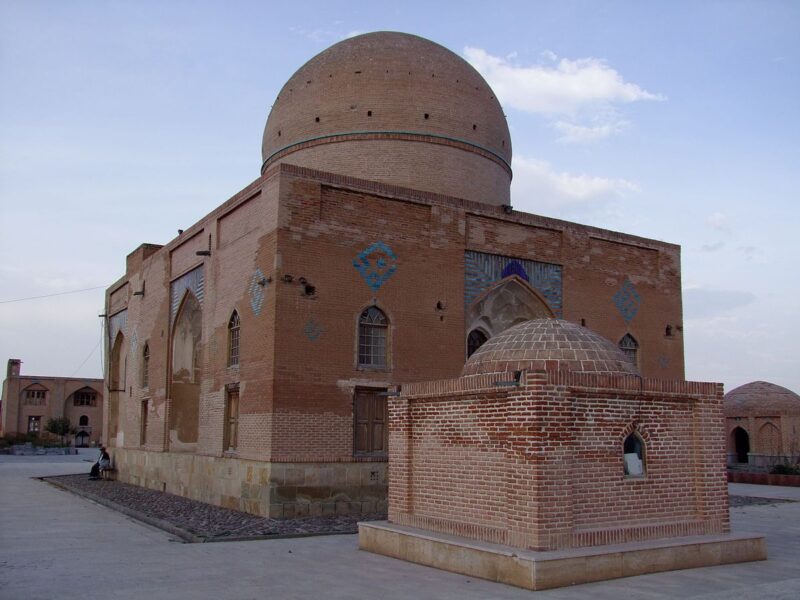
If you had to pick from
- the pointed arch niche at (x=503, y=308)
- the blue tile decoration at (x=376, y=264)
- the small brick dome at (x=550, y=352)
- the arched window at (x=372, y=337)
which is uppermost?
the blue tile decoration at (x=376, y=264)

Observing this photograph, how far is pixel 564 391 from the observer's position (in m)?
9.12

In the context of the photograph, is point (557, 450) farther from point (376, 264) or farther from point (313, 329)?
point (376, 264)

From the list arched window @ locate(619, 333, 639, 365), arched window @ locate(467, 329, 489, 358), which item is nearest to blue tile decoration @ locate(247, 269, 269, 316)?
arched window @ locate(467, 329, 489, 358)

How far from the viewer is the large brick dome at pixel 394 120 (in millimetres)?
19344

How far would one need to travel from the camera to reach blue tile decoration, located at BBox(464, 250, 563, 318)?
17.6 m

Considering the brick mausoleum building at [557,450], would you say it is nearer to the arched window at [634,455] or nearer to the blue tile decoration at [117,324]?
the arched window at [634,455]

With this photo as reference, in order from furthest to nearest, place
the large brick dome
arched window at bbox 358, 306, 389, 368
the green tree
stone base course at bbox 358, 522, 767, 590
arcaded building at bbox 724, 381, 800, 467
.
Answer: the green tree, arcaded building at bbox 724, 381, 800, 467, the large brick dome, arched window at bbox 358, 306, 389, 368, stone base course at bbox 358, 522, 767, 590

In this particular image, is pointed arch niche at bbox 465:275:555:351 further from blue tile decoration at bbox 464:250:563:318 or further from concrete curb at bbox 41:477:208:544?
concrete curb at bbox 41:477:208:544

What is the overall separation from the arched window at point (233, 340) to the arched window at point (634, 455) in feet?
31.1

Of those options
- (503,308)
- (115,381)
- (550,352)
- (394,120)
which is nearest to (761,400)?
(503,308)

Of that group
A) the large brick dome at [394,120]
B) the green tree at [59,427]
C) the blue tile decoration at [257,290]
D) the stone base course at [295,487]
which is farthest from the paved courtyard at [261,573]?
the green tree at [59,427]

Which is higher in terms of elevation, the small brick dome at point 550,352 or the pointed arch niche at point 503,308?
the pointed arch niche at point 503,308

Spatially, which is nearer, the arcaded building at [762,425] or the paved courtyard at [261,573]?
the paved courtyard at [261,573]

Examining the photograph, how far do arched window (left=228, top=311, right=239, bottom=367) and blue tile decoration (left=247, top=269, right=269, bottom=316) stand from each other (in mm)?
1124
